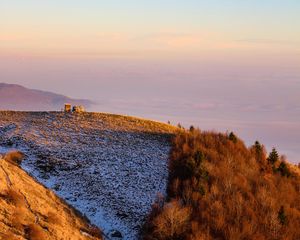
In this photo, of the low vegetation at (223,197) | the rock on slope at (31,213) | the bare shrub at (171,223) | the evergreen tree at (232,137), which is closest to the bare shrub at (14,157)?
the rock on slope at (31,213)

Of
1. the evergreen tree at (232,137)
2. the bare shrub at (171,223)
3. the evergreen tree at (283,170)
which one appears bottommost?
the bare shrub at (171,223)

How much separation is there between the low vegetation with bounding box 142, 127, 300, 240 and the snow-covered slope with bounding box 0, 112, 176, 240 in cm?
203

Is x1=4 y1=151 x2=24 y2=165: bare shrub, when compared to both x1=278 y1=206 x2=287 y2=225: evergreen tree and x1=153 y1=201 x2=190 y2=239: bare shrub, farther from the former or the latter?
x1=278 y1=206 x2=287 y2=225: evergreen tree

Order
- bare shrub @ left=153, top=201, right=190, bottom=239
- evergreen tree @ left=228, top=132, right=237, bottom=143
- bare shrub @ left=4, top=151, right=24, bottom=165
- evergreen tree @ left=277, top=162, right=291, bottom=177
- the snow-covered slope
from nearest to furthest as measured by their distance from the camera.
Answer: bare shrub @ left=153, top=201, right=190, bottom=239
the snow-covered slope
bare shrub @ left=4, top=151, right=24, bottom=165
evergreen tree @ left=277, top=162, right=291, bottom=177
evergreen tree @ left=228, top=132, right=237, bottom=143

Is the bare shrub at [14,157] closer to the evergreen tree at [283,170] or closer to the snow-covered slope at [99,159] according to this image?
the snow-covered slope at [99,159]

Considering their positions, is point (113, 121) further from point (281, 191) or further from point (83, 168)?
point (281, 191)

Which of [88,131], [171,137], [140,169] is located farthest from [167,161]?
[88,131]

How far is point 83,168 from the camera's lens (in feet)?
158

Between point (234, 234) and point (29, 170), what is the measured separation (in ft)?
66.8

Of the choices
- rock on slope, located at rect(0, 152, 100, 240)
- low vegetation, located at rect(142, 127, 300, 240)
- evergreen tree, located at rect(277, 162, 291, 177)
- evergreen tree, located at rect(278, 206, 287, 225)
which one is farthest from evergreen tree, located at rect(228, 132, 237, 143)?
rock on slope, located at rect(0, 152, 100, 240)

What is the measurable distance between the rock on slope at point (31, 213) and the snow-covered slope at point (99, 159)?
279cm

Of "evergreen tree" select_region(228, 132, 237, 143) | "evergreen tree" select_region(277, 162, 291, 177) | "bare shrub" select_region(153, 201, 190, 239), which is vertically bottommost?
"bare shrub" select_region(153, 201, 190, 239)

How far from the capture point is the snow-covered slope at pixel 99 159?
42406mm

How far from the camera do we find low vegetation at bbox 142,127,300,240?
38719 mm
